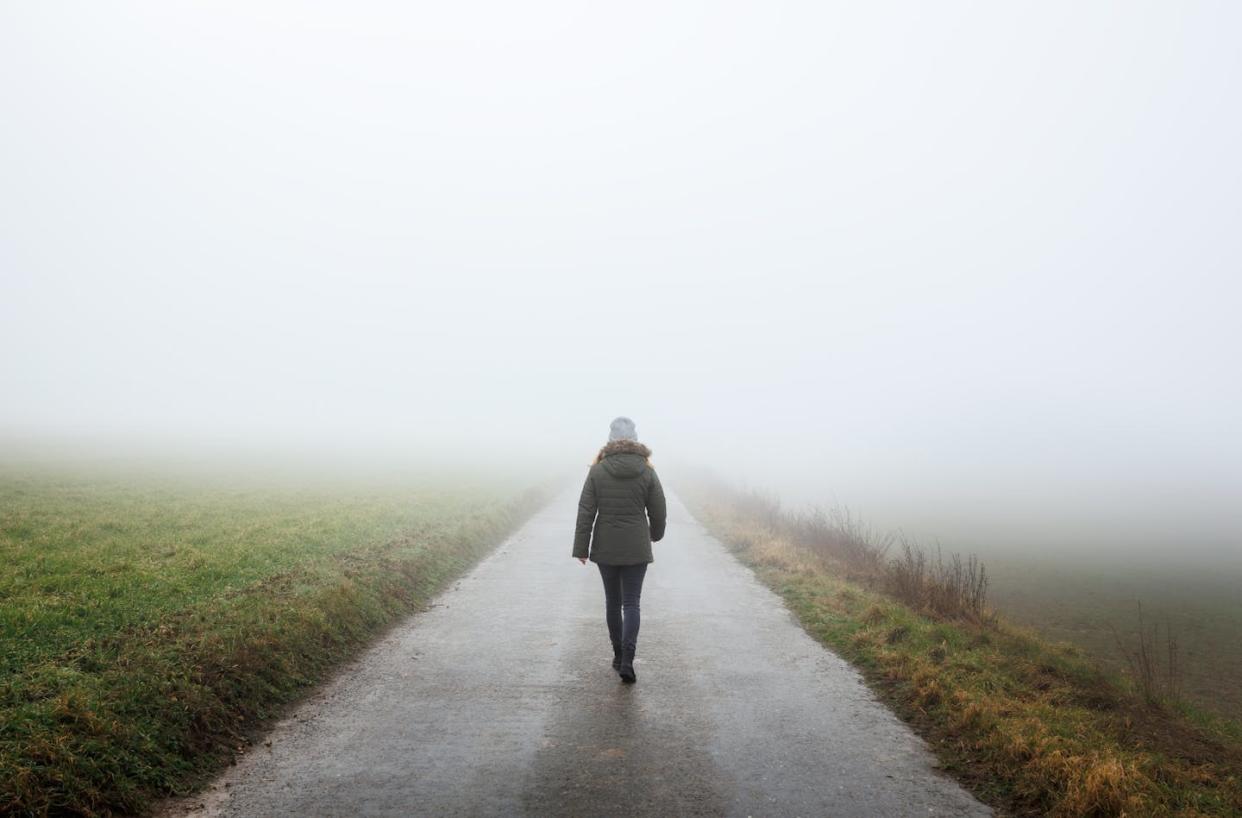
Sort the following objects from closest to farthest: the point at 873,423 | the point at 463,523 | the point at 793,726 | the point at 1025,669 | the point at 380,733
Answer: the point at 380,733, the point at 793,726, the point at 1025,669, the point at 463,523, the point at 873,423

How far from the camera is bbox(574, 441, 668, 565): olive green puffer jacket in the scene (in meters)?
8.09

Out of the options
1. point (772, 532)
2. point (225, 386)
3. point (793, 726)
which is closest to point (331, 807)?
point (793, 726)

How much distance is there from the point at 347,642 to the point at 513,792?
16.6 feet

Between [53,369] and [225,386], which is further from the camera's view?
[225,386]

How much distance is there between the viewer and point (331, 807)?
185 inches

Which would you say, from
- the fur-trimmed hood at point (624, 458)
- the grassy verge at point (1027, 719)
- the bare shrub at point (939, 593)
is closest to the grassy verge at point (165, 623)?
the fur-trimmed hood at point (624, 458)

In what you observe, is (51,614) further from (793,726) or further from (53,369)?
(53,369)

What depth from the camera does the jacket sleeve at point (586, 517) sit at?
8.16 metres

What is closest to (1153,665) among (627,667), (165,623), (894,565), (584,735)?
(894,565)

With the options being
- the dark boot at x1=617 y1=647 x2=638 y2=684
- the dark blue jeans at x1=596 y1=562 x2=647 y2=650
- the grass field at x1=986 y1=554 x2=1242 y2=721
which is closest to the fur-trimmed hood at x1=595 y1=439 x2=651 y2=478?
the dark blue jeans at x1=596 y1=562 x2=647 y2=650

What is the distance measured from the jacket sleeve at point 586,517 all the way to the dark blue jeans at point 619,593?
12.5 inches

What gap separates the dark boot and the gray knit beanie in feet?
8.60

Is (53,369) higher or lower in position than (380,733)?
higher

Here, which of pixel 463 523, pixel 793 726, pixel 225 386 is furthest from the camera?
pixel 225 386
